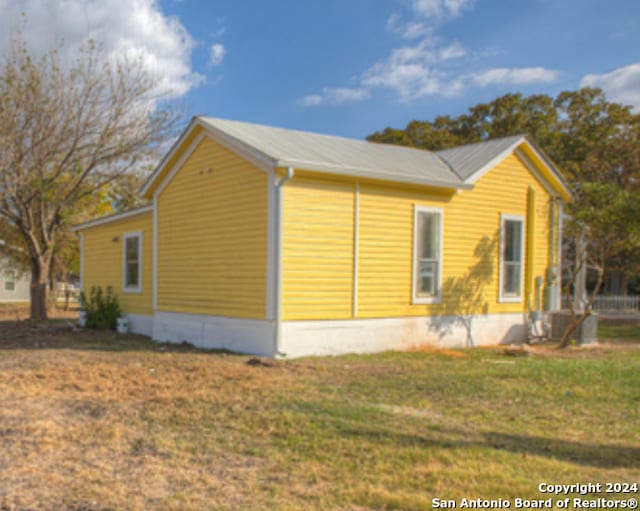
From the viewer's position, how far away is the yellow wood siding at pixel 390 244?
11484 mm

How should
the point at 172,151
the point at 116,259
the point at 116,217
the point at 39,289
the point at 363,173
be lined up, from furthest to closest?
the point at 39,289, the point at 116,259, the point at 116,217, the point at 172,151, the point at 363,173

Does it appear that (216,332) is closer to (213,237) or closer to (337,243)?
(213,237)

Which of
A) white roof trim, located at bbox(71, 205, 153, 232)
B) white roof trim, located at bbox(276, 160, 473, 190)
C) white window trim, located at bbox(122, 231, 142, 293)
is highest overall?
white roof trim, located at bbox(276, 160, 473, 190)

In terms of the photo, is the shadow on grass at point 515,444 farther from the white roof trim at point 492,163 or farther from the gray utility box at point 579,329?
the gray utility box at point 579,329

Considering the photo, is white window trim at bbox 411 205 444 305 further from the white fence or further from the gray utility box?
the white fence

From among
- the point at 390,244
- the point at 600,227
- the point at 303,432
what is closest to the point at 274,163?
the point at 390,244

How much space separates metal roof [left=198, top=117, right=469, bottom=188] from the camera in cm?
1145

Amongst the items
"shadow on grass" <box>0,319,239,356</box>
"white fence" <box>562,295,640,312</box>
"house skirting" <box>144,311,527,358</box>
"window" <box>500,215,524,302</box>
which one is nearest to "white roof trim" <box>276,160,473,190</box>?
"window" <box>500,215,524,302</box>

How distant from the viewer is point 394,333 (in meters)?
12.7

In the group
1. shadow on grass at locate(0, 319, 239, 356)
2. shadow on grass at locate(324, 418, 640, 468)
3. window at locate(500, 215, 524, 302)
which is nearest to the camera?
shadow on grass at locate(324, 418, 640, 468)

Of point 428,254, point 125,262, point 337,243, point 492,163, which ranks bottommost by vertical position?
point 125,262

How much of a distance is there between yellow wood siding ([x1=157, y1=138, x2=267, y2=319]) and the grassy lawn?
1879 millimetres

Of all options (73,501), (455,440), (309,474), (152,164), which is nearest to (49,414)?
(73,501)

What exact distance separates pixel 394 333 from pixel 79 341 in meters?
7.24
